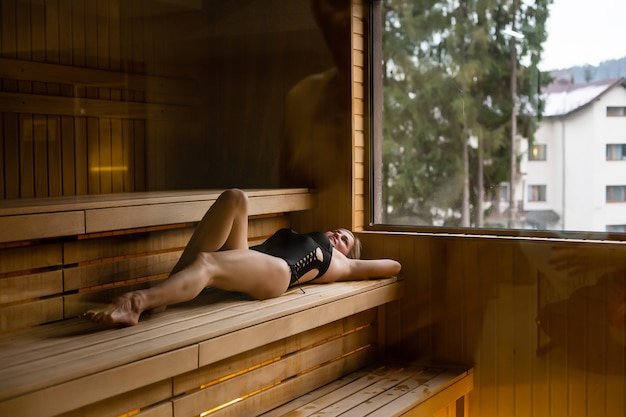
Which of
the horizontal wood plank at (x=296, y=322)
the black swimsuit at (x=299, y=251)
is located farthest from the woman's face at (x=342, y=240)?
the horizontal wood plank at (x=296, y=322)

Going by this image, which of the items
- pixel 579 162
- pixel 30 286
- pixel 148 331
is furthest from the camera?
pixel 579 162

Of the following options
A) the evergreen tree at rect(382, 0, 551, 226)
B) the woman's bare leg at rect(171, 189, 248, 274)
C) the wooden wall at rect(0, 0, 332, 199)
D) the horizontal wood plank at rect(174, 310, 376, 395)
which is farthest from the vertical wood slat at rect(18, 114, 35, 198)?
the evergreen tree at rect(382, 0, 551, 226)

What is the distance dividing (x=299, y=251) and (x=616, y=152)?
1.51 m

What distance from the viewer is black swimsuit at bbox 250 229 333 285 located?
329 cm

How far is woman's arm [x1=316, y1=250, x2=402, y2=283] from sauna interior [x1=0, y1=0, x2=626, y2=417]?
0.19m

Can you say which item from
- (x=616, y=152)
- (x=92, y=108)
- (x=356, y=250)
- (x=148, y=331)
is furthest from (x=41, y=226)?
(x=616, y=152)

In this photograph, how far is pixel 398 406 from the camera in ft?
10.1

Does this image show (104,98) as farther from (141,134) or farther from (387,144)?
(387,144)

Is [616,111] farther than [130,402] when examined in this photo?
Yes

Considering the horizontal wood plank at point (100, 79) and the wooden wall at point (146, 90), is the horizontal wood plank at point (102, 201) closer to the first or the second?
the wooden wall at point (146, 90)

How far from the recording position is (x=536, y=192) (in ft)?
11.8

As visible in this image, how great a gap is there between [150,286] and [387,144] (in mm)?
1614

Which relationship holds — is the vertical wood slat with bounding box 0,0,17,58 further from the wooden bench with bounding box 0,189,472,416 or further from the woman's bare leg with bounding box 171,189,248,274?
the woman's bare leg with bounding box 171,189,248,274

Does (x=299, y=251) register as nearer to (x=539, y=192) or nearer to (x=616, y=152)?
(x=539, y=192)
